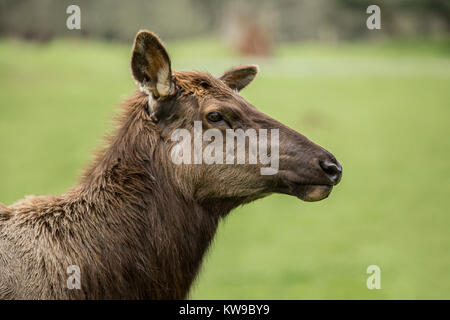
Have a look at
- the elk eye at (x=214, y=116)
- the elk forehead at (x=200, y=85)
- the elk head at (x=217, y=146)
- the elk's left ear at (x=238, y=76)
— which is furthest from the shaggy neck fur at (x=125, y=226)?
the elk's left ear at (x=238, y=76)

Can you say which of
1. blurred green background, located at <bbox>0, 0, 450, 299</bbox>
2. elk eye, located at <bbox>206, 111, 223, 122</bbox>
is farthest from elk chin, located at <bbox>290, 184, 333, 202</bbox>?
blurred green background, located at <bbox>0, 0, 450, 299</bbox>

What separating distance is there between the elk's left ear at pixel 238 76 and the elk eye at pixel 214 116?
2.38ft

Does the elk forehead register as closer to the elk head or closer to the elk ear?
the elk head

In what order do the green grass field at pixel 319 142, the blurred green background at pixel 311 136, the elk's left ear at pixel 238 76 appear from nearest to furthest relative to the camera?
the elk's left ear at pixel 238 76 → the green grass field at pixel 319 142 → the blurred green background at pixel 311 136

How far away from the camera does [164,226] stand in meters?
4.77

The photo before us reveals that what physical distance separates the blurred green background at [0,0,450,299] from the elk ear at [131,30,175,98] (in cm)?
60

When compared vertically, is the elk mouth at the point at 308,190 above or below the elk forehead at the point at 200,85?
below

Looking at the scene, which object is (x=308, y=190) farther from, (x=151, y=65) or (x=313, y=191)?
(x=151, y=65)

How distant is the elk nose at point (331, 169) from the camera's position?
4.64 m

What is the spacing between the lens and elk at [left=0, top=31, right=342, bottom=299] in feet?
15.0

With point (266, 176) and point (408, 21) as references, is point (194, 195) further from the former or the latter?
point (408, 21)

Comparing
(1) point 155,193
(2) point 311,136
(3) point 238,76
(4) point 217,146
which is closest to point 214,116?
(4) point 217,146

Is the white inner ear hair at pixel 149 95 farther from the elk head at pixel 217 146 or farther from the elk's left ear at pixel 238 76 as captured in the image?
the elk's left ear at pixel 238 76

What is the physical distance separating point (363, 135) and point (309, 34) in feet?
68.3
